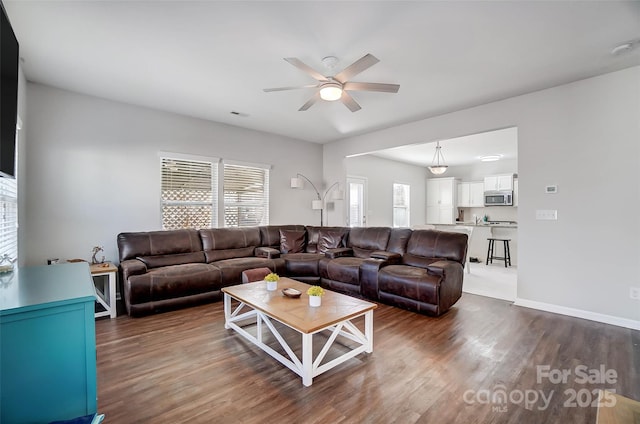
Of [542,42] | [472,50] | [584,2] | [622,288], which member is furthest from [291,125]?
[622,288]

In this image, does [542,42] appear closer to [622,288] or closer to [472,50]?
[472,50]

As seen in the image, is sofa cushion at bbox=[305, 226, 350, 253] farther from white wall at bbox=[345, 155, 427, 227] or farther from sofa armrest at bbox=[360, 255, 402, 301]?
white wall at bbox=[345, 155, 427, 227]

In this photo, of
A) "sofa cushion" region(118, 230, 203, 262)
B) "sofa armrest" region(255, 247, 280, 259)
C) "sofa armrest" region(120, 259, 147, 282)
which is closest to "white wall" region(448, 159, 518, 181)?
"sofa armrest" region(255, 247, 280, 259)

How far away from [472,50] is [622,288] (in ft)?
10.2

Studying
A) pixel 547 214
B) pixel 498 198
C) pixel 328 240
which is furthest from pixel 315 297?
pixel 498 198

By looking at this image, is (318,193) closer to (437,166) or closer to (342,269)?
(342,269)

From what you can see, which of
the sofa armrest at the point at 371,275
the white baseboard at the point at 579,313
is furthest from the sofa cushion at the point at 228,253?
the white baseboard at the point at 579,313

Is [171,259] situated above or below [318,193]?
below

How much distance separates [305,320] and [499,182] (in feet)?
24.8

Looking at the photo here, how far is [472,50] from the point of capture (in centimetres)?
275

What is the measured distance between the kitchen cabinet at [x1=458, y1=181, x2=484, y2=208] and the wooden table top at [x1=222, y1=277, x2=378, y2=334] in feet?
23.5

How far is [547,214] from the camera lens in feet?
12.1

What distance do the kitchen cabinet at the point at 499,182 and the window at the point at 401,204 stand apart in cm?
215

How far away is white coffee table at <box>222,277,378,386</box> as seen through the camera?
2104 millimetres
